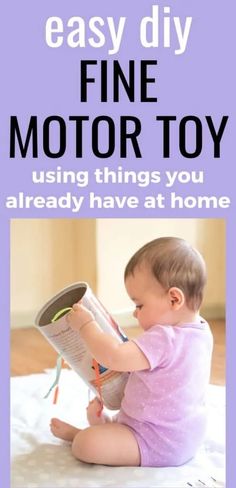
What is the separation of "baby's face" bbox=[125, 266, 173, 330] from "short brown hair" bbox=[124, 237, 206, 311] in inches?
0.5

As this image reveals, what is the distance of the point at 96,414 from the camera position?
1431 mm

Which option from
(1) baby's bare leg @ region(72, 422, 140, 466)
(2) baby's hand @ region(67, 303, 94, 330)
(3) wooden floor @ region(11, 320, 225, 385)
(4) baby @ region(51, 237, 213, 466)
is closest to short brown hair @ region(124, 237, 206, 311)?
(4) baby @ region(51, 237, 213, 466)

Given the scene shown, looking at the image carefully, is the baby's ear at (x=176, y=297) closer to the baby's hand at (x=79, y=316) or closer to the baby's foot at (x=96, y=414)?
the baby's hand at (x=79, y=316)

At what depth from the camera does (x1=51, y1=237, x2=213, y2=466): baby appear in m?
1.27

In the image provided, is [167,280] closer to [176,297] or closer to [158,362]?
[176,297]

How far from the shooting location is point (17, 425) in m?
1.54

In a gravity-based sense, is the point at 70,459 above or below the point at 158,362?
below

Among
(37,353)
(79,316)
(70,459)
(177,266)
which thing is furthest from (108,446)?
(37,353)

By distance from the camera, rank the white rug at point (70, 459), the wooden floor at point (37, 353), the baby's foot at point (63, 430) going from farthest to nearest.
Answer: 1. the wooden floor at point (37, 353)
2. the baby's foot at point (63, 430)
3. the white rug at point (70, 459)

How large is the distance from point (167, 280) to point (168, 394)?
0.20m

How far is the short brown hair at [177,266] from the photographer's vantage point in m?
1.28

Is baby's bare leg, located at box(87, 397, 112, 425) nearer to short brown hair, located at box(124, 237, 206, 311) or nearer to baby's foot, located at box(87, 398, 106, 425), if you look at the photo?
baby's foot, located at box(87, 398, 106, 425)

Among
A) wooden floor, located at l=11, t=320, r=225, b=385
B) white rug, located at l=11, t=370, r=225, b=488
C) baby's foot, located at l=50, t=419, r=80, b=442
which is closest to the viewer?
white rug, located at l=11, t=370, r=225, b=488

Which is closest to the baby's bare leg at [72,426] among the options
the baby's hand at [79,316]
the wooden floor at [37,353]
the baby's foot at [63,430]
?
the baby's foot at [63,430]
